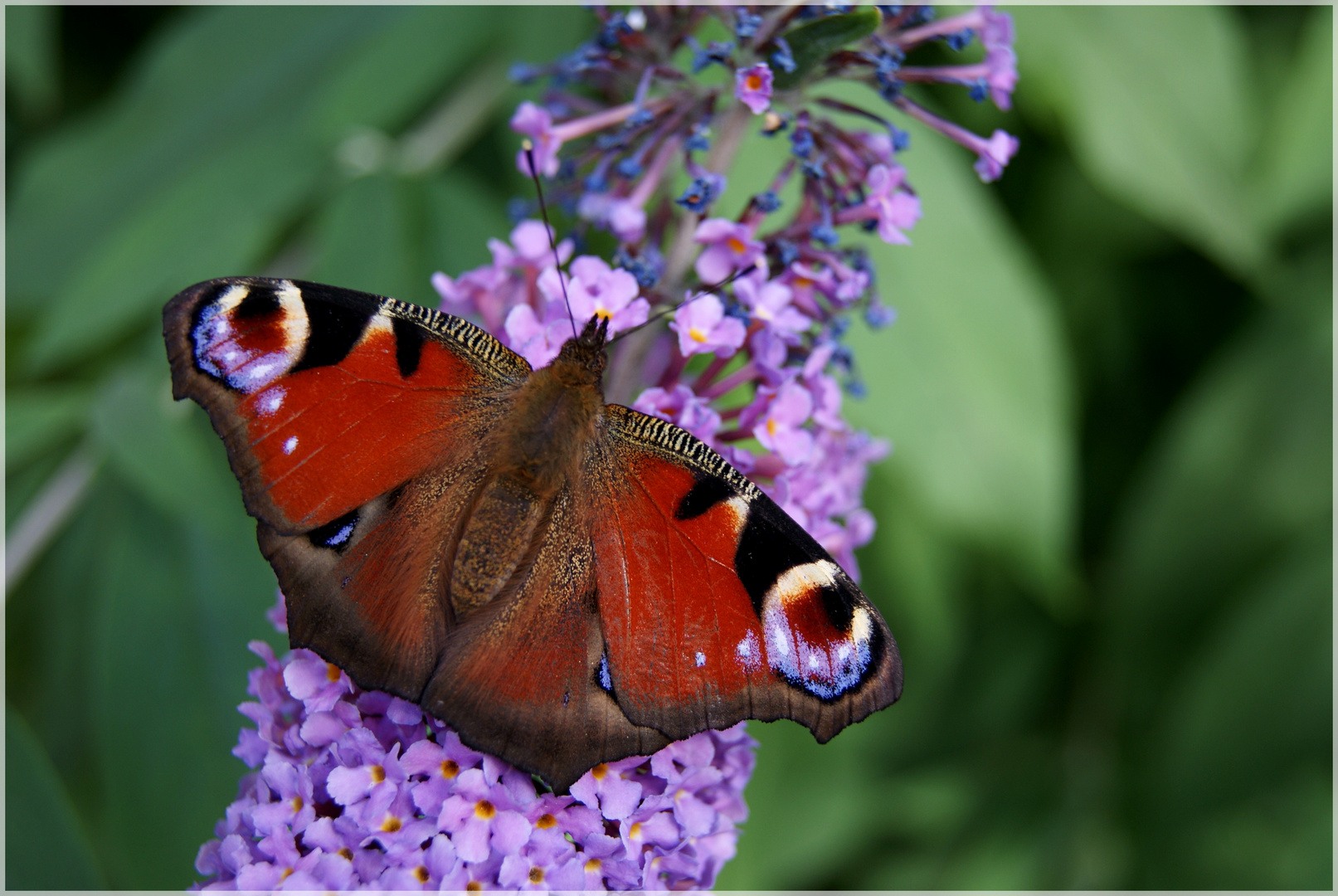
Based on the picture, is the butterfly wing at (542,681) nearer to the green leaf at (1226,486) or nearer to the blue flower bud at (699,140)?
the blue flower bud at (699,140)

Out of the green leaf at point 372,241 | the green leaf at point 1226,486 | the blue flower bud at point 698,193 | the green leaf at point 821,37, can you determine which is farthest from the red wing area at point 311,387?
the green leaf at point 1226,486

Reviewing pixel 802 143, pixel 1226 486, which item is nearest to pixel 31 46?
pixel 802 143

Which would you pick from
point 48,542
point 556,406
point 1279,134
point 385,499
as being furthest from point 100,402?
point 1279,134

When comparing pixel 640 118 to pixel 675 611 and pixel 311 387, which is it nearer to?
pixel 311 387

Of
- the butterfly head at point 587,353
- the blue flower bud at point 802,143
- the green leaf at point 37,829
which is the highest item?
the blue flower bud at point 802,143

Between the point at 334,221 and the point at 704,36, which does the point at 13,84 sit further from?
the point at 704,36

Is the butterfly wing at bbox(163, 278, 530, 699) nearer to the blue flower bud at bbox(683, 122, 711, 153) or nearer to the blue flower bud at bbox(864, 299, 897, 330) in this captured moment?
the blue flower bud at bbox(683, 122, 711, 153)
